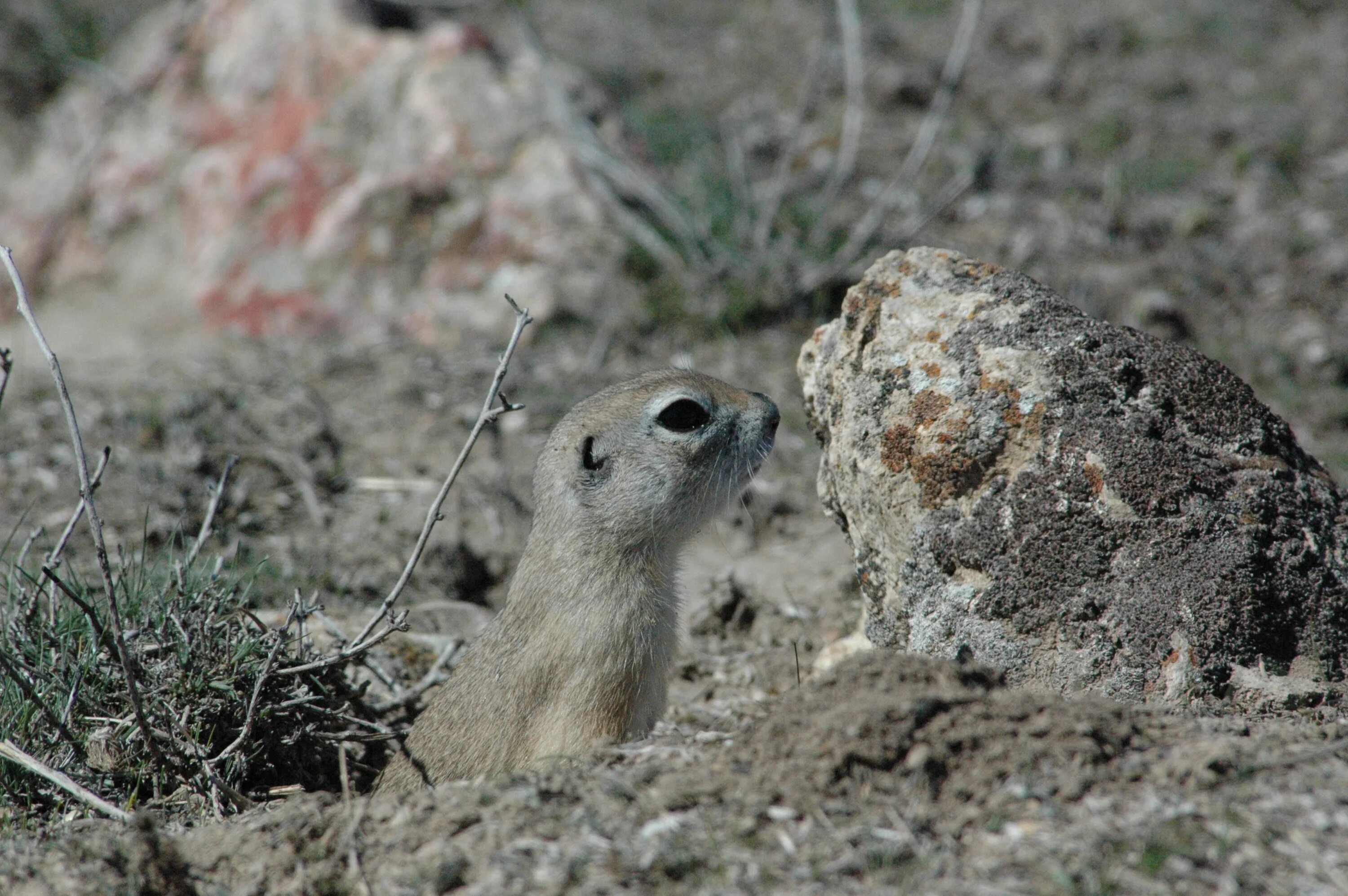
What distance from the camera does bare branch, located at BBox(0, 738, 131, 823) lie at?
11.1 feet

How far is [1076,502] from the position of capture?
3508mm

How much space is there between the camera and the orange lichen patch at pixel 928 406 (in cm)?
375

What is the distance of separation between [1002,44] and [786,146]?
3.28 metres

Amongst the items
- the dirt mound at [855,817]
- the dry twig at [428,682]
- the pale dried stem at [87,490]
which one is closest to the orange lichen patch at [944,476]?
the dirt mound at [855,817]

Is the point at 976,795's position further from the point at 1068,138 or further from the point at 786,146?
the point at 1068,138

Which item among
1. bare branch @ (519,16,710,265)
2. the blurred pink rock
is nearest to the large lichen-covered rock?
bare branch @ (519,16,710,265)

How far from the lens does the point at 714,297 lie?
8.09 m

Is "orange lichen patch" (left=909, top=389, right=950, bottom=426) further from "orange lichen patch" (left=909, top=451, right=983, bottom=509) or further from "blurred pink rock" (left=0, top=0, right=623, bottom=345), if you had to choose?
"blurred pink rock" (left=0, top=0, right=623, bottom=345)

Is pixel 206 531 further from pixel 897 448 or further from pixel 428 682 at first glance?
pixel 897 448

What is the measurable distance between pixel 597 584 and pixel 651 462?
530mm

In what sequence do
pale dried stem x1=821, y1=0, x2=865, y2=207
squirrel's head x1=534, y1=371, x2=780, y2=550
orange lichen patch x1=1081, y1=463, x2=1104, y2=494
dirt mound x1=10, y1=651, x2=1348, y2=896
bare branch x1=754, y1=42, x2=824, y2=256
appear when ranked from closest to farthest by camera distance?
dirt mound x1=10, y1=651, x2=1348, y2=896 < orange lichen patch x1=1081, y1=463, x2=1104, y2=494 < squirrel's head x1=534, y1=371, x2=780, y2=550 < pale dried stem x1=821, y1=0, x2=865, y2=207 < bare branch x1=754, y1=42, x2=824, y2=256

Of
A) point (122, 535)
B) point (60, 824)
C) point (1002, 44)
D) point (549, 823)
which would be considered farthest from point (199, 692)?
point (1002, 44)

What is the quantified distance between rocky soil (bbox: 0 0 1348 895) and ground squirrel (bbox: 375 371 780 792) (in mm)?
545

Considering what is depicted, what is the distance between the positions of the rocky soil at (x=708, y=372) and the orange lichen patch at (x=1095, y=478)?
0.68 m
